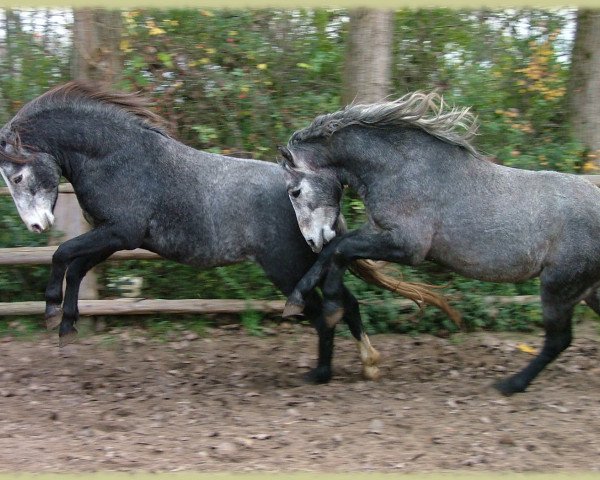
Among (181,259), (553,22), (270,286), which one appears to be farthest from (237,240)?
(553,22)

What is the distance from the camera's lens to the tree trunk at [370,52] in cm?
724

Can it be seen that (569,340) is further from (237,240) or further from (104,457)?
(104,457)

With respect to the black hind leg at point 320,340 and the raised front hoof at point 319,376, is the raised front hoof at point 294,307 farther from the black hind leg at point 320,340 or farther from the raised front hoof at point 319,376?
the raised front hoof at point 319,376

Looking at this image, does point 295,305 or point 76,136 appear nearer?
point 295,305

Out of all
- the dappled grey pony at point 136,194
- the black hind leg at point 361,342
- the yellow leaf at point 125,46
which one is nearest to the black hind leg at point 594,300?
the black hind leg at point 361,342

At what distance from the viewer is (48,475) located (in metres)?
4.18

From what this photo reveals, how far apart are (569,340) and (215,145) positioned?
162 inches

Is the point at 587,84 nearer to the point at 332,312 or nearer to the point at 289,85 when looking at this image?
the point at 289,85

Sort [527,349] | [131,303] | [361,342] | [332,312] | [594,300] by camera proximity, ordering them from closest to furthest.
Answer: [332,312]
[594,300]
[361,342]
[527,349]
[131,303]

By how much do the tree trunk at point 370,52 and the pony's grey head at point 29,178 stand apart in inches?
120

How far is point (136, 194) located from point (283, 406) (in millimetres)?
1881

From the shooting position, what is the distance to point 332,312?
5.54m

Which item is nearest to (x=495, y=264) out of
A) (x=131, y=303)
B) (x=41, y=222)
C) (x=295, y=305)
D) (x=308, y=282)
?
(x=308, y=282)

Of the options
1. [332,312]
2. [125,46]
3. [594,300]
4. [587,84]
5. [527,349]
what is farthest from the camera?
[587,84]
